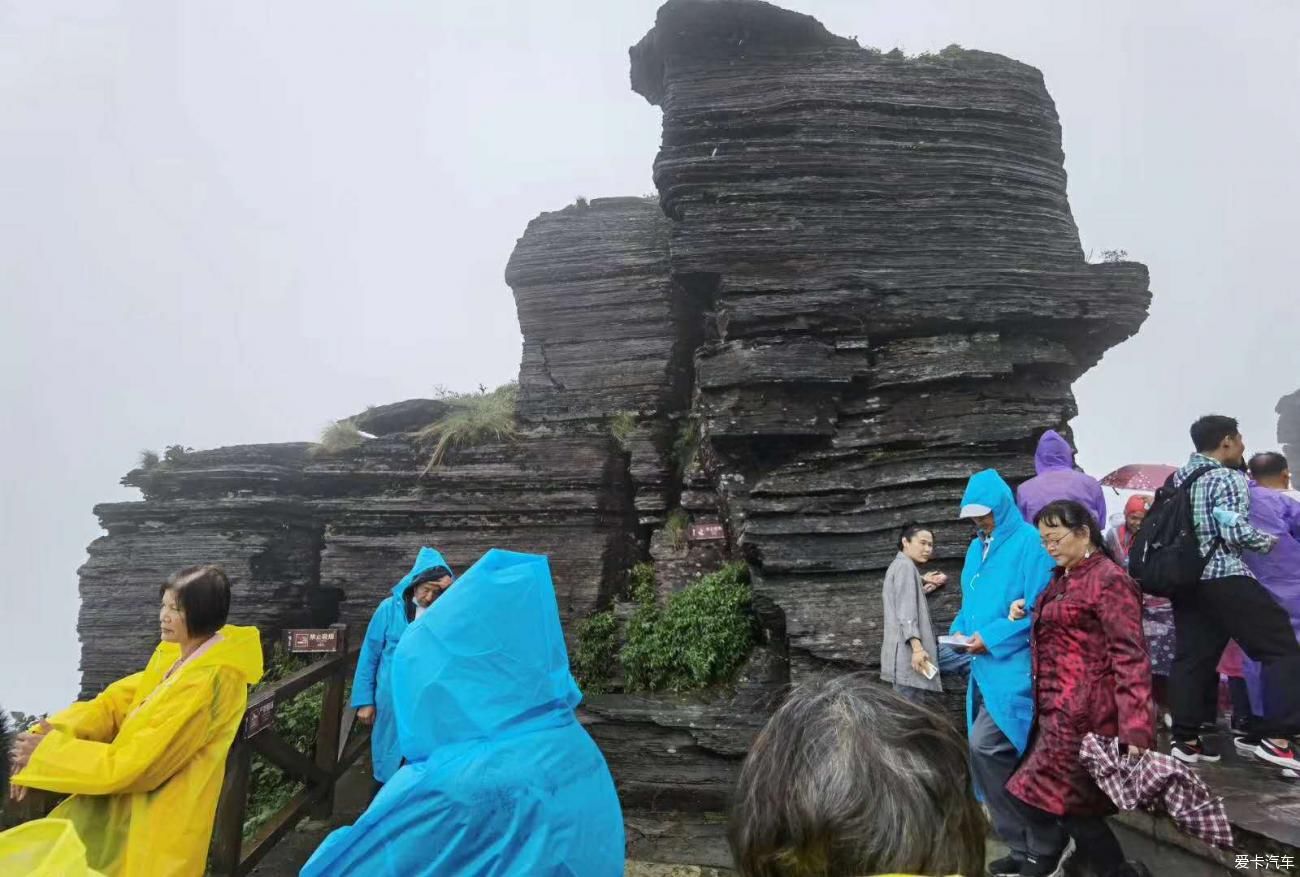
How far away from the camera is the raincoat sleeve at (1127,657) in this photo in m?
3.00

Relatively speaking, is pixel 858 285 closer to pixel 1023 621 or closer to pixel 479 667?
pixel 1023 621

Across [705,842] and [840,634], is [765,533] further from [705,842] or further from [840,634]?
[705,842]

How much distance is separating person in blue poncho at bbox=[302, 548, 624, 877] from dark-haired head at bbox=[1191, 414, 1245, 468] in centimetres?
487

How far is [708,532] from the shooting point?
936cm

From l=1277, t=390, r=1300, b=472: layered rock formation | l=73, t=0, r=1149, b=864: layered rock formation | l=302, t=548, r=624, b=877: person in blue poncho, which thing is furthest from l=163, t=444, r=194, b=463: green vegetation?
l=1277, t=390, r=1300, b=472: layered rock formation

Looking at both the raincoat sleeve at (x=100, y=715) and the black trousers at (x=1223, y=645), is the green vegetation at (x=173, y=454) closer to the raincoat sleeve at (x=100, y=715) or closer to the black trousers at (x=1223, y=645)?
the raincoat sleeve at (x=100, y=715)

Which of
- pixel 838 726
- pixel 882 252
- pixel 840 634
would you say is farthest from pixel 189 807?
pixel 882 252

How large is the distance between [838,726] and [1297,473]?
188 ft

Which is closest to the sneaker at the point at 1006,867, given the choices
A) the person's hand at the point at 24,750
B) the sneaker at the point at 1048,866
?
the sneaker at the point at 1048,866

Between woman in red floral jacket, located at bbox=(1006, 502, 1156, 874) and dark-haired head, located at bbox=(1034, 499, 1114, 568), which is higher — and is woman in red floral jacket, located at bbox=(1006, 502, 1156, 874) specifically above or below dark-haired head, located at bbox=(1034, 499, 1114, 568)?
below

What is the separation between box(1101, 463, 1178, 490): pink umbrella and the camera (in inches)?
367

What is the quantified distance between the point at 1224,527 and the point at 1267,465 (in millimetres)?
1746

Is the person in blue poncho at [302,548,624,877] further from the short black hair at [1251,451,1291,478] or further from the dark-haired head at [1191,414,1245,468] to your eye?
the short black hair at [1251,451,1291,478]

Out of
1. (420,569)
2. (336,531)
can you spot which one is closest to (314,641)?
(420,569)
